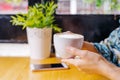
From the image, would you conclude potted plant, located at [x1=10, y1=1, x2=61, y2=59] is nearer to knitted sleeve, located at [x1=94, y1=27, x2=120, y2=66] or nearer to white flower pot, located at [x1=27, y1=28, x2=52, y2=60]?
white flower pot, located at [x1=27, y1=28, x2=52, y2=60]

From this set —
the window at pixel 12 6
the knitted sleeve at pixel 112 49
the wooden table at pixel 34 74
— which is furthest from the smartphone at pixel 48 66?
the window at pixel 12 6

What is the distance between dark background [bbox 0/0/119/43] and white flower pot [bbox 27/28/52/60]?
A: 0.23 metres

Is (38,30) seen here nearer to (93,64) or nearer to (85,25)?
(85,25)

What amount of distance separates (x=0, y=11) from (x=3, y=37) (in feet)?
0.56

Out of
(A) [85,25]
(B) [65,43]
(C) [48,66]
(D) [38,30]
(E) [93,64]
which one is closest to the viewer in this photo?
(E) [93,64]

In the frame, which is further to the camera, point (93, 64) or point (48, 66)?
point (48, 66)

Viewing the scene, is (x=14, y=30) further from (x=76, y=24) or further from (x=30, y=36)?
(x=76, y=24)

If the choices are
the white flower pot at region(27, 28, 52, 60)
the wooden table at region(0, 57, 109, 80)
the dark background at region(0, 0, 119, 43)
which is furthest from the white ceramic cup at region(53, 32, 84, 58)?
the dark background at region(0, 0, 119, 43)

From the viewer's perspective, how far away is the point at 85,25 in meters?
1.56

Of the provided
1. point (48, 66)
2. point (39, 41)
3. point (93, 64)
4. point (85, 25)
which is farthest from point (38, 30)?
point (93, 64)

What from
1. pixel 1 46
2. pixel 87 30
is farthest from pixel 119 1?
pixel 1 46

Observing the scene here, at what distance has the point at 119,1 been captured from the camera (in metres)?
1.56

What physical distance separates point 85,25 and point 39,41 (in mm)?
371

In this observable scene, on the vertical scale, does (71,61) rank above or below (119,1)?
below
